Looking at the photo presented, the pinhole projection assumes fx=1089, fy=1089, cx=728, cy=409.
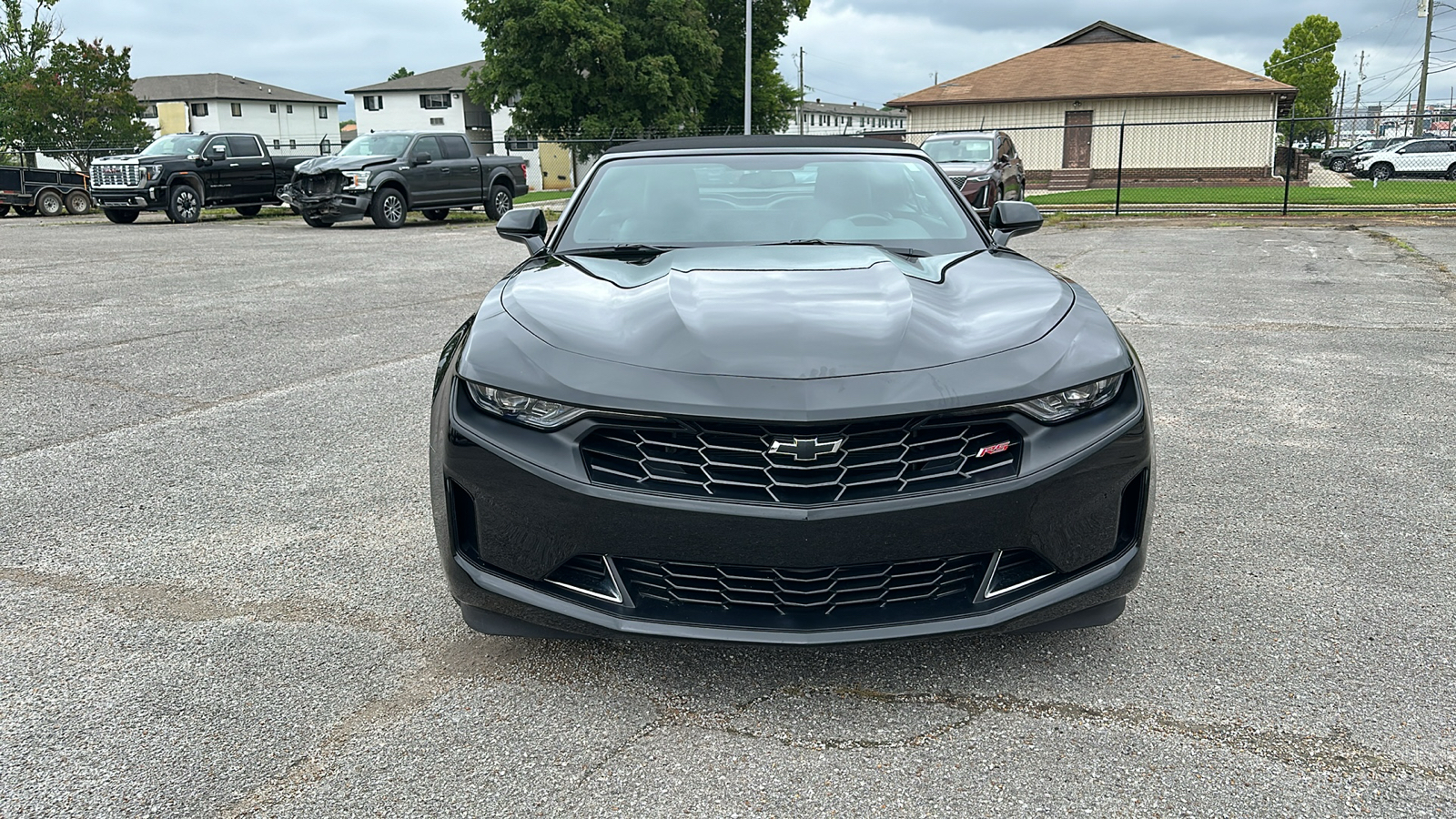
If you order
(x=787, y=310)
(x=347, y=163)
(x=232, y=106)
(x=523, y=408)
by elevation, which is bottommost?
(x=523, y=408)

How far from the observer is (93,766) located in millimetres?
2447

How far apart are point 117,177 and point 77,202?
174 inches

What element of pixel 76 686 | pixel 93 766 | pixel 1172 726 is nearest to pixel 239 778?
pixel 93 766

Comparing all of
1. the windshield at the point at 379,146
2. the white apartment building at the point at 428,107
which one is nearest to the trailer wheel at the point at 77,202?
the windshield at the point at 379,146

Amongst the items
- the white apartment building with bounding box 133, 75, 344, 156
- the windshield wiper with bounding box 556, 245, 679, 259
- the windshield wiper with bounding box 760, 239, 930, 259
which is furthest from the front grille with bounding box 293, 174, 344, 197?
the white apartment building with bounding box 133, 75, 344, 156

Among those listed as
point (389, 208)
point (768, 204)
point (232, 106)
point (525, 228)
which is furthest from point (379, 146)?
point (232, 106)

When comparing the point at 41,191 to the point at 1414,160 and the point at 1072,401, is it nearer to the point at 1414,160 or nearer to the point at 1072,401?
the point at 1072,401

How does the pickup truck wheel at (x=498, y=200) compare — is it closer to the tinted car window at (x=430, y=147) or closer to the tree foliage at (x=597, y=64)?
the tinted car window at (x=430, y=147)

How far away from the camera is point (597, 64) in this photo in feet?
163

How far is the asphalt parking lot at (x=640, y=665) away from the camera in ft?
7.77

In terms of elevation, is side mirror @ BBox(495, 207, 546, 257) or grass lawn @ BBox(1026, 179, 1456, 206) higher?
side mirror @ BBox(495, 207, 546, 257)

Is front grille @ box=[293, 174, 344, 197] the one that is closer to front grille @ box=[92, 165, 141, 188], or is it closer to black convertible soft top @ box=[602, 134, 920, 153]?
front grille @ box=[92, 165, 141, 188]

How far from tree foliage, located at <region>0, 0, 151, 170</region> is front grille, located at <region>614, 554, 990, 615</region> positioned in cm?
4663

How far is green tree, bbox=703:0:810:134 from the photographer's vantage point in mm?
57906
